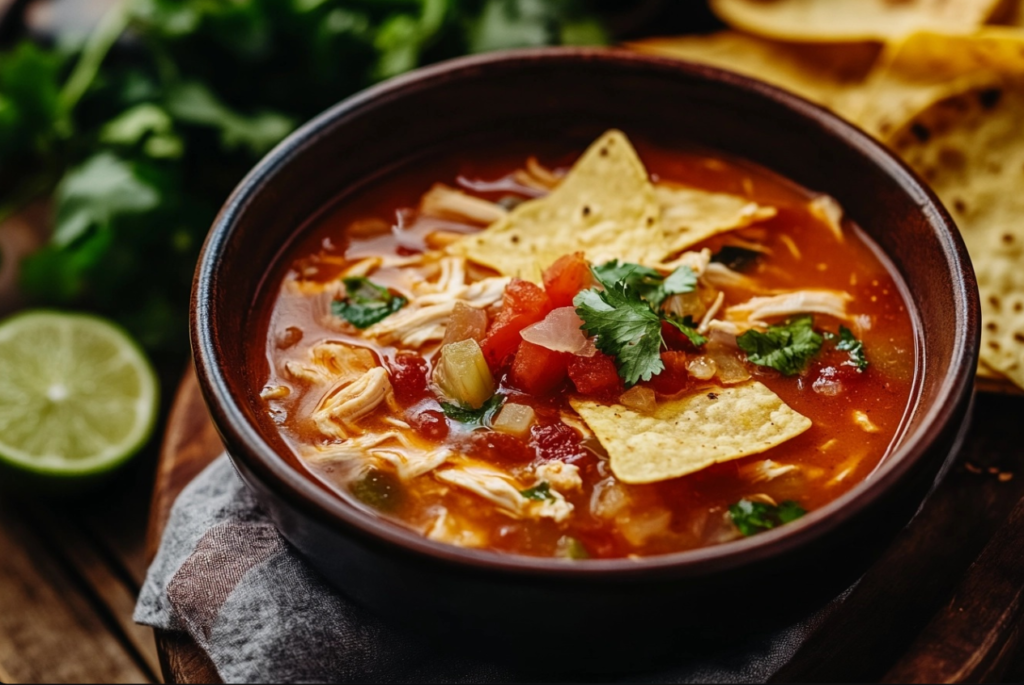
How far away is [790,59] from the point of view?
482cm

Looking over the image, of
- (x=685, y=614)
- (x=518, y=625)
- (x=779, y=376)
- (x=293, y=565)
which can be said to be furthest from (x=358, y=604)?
(x=779, y=376)

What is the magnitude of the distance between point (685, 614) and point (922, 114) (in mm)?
2429

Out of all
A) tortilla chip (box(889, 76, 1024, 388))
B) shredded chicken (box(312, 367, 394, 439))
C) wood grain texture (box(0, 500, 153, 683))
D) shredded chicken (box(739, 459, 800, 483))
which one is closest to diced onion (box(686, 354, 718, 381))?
shredded chicken (box(739, 459, 800, 483))

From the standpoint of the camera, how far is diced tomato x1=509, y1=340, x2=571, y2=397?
3.03 m

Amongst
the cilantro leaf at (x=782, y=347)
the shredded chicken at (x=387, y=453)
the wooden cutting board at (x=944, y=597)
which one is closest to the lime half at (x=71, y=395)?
the wooden cutting board at (x=944, y=597)

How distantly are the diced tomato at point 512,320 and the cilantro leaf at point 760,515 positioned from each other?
31.2 inches

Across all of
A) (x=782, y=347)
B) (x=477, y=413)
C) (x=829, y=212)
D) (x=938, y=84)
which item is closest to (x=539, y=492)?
(x=477, y=413)

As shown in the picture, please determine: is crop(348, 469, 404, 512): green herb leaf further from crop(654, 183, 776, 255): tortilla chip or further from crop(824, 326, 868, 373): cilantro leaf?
crop(824, 326, 868, 373): cilantro leaf

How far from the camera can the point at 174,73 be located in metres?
5.00

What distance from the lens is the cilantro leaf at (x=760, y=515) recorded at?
2.75 m

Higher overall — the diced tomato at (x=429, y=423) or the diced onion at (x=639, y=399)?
the diced onion at (x=639, y=399)

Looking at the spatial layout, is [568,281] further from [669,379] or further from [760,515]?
[760,515]

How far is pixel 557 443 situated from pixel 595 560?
0.52 meters

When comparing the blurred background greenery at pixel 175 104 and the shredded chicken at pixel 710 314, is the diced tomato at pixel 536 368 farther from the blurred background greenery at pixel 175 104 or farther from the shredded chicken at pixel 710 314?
the blurred background greenery at pixel 175 104
